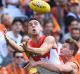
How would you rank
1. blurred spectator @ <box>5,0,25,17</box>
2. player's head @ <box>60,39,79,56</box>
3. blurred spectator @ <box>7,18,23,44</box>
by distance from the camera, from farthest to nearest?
blurred spectator @ <box>5,0,25,17</box> → blurred spectator @ <box>7,18,23,44</box> → player's head @ <box>60,39,79,56</box>

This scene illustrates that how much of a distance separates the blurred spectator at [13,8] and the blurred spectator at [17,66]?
2986 millimetres

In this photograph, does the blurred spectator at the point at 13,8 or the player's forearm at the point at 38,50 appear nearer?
the player's forearm at the point at 38,50

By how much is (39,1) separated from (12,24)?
2.87 m

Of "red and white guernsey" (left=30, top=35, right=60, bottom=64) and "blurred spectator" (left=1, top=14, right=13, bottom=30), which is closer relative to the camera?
"red and white guernsey" (left=30, top=35, right=60, bottom=64)

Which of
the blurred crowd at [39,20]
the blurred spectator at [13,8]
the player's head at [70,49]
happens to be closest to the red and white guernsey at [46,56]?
the player's head at [70,49]

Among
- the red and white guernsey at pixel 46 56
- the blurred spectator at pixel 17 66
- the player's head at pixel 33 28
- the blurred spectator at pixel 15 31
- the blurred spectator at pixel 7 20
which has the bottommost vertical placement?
the blurred spectator at pixel 17 66

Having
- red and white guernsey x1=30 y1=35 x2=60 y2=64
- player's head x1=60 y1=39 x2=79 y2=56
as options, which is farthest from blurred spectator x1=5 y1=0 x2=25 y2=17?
red and white guernsey x1=30 y1=35 x2=60 y2=64

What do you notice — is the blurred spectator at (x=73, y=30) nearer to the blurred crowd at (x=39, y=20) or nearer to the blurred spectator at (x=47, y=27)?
the blurred crowd at (x=39, y=20)

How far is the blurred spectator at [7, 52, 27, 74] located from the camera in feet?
31.4

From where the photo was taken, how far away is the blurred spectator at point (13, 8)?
508 inches

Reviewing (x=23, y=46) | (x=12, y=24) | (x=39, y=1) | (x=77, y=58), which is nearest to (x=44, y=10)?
(x=39, y=1)

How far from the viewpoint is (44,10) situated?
9078mm

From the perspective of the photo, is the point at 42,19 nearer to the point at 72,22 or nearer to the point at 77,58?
the point at 72,22

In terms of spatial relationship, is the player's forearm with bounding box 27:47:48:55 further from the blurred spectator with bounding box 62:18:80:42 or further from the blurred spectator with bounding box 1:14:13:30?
the blurred spectator with bounding box 1:14:13:30
